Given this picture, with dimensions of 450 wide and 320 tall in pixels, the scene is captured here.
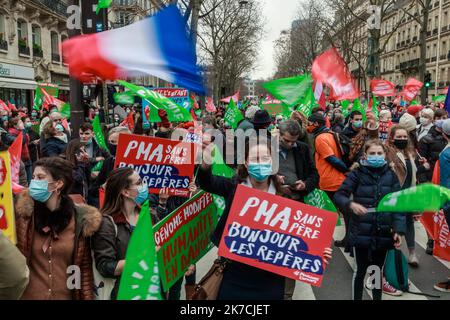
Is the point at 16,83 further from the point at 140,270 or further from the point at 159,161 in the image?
the point at 140,270

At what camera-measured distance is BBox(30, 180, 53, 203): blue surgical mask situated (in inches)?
113

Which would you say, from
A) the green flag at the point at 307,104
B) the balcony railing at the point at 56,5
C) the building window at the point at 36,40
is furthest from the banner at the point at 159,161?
the balcony railing at the point at 56,5

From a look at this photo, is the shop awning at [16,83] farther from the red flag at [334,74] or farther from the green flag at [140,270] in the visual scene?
the green flag at [140,270]

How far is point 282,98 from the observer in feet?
25.8

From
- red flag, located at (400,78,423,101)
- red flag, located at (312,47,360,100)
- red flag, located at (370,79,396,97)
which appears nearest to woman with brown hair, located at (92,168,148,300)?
red flag, located at (312,47,360,100)

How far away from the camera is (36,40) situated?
29.9 metres

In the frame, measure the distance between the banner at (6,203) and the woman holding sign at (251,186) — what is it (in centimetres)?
124

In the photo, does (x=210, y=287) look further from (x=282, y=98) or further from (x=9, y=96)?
(x=9, y=96)

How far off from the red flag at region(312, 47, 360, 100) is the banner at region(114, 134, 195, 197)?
600 centimetres

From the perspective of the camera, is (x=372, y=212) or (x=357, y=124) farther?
(x=357, y=124)

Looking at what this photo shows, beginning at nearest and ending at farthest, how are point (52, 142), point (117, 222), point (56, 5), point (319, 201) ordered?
1. point (117, 222)
2. point (319, 201)
3. point (52, 142)
4. point (56, 5)

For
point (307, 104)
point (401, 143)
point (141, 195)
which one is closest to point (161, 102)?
point (307, 104)

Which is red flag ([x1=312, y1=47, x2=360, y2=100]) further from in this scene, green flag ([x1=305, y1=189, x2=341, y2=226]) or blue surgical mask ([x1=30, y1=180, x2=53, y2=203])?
blue surgical mask ([x1=30, y1=180, x2=53, y2=203])

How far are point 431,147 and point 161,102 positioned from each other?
3898 millimetres
